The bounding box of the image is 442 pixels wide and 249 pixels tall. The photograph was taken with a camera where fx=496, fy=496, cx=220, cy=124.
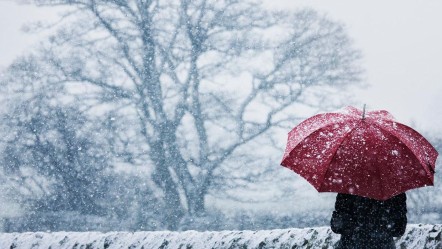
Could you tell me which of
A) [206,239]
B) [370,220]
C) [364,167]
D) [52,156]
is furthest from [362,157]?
[52,156]

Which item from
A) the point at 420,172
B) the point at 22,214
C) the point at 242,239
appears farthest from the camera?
the point at 22,214

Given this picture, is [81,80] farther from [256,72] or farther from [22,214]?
[256,72]

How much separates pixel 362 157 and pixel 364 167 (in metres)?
0.05

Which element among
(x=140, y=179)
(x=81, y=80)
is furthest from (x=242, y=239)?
(x=81, y=80)

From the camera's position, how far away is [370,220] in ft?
8.82

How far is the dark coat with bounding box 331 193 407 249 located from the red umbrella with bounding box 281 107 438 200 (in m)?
0.19

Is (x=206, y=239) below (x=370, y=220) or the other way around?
below

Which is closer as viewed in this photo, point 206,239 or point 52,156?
point 206,239

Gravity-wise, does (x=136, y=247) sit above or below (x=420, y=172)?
below

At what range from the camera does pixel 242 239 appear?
371cm

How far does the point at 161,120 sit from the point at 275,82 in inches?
158

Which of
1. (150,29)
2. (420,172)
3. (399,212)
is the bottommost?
(399,212)

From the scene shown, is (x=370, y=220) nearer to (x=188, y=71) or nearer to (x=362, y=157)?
(x=362, y=157)

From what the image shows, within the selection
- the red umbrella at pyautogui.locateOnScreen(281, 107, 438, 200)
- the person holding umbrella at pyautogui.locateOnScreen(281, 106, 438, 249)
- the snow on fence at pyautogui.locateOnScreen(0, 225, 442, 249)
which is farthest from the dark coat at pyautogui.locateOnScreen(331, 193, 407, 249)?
the snow on fence at pyautogui.locateOnScreen(0, 225, 442, 249)
